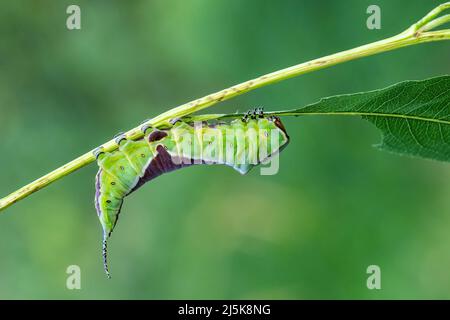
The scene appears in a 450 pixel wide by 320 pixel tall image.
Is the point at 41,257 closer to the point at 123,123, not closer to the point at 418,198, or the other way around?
the point at 123,123

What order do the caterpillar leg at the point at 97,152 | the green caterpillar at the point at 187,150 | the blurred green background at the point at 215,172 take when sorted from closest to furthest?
the caterpillar leg at the point at 97,152 < the green caterpillar at the point at 187,150 < the blurred green background at the point at 215,172

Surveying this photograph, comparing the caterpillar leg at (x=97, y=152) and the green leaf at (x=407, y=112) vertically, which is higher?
the green leaf at (x=407, y=112)

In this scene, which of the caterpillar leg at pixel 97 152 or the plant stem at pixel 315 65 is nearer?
the plant stem at pixel 315 65

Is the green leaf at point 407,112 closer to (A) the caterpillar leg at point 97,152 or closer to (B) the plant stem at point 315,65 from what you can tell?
(B) the plant stem at point 315,65

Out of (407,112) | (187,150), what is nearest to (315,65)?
(407,112)

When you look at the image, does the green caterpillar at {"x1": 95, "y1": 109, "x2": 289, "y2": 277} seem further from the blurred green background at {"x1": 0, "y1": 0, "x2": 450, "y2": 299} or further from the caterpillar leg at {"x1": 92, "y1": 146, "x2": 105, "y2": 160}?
the blurred green background at {"x1": 0, "y1": 0, "x2": 450, "y2": 299}

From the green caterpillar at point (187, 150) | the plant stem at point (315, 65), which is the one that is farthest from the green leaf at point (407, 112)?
the green caterpillar at point (187, 150)

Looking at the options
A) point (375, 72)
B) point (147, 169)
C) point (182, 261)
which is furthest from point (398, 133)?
point (182, 261)
